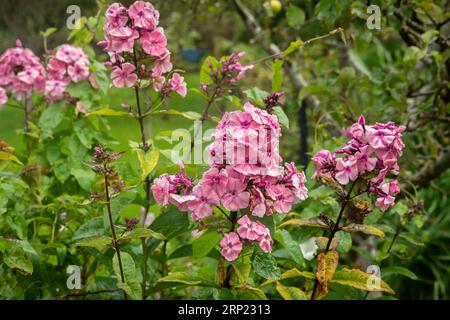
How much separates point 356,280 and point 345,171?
10.9 inches

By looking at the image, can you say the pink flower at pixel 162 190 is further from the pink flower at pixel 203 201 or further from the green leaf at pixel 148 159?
the green leaf at pixel 148 159

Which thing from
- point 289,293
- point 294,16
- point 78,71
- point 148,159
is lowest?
point 289,293

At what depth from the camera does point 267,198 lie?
1323 mm

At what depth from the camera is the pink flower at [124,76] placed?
1.62 metres

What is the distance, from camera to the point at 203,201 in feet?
4.21

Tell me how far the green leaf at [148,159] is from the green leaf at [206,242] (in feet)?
0.73

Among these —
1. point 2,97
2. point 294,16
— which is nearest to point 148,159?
point 2,97

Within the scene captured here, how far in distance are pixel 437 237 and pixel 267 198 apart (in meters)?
2.63

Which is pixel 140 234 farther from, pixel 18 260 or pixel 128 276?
pixel 18 260

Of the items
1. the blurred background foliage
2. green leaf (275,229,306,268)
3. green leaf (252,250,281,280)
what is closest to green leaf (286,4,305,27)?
the blurred background foliage

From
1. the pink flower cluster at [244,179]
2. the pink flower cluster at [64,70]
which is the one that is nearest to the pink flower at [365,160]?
the pink flower cluster at [244,179]

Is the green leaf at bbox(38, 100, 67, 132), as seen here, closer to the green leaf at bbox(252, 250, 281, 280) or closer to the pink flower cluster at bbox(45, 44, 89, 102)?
the pink flower cluster at bbox(45, 44, 89, 102)

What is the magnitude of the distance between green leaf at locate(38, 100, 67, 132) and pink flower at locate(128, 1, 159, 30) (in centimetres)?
70
